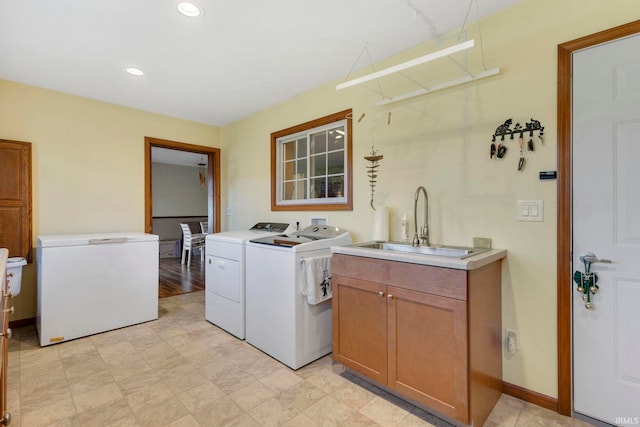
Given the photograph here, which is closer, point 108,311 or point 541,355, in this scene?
point 541,355

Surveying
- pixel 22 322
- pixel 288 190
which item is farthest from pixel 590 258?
pixel 22 322

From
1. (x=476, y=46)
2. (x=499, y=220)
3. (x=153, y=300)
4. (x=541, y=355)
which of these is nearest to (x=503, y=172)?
(x=499, y=220)

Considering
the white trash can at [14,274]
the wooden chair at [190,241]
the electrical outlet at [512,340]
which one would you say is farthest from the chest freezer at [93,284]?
the electrical outlet at [512,340]

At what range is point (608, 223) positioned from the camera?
5.03ft

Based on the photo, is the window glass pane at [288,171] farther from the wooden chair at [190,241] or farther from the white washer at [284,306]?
the wooden chair at [190,241]

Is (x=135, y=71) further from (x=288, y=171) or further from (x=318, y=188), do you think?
(x=318, y=188)

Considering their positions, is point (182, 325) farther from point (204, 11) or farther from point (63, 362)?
point (204, 11)

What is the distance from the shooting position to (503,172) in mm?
1838

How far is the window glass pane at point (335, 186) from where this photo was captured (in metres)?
2.86

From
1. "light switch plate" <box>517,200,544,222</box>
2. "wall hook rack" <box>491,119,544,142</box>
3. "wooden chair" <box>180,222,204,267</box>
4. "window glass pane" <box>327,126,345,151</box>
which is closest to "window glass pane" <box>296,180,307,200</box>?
"window glass pane" <box>327,126,345,151</box>

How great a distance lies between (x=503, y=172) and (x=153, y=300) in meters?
3.36

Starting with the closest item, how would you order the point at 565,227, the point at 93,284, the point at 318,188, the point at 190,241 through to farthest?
the point at 565,227 → the point at 93,284 → the point at 318,188 → the point at 190,241

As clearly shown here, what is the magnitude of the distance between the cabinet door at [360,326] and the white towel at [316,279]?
7.3 inches

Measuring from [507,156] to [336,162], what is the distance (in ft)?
4.92
